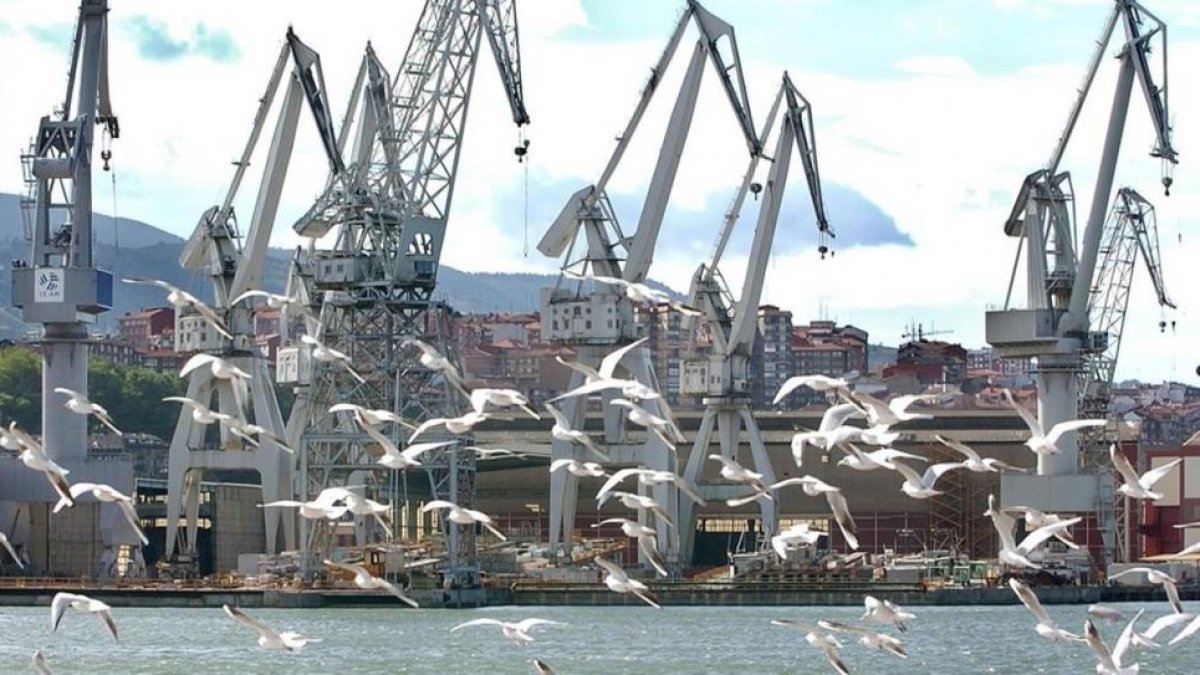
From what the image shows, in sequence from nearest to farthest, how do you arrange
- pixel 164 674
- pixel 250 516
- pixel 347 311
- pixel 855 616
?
pixel 164 674 < pixel 855 616 < pixel 347 311 < pixel 250 516

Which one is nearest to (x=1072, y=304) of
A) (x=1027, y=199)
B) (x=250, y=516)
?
(x=1027, y=199)

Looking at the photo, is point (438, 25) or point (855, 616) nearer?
point (855, 616)

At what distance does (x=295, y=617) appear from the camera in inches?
3868

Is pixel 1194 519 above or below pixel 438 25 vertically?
below

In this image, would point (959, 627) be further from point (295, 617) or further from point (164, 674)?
point (164, 674)

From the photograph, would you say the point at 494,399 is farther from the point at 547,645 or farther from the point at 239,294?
the point at 239,294

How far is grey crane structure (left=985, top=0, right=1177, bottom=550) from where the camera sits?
396 ft

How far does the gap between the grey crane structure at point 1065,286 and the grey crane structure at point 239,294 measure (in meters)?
26.5

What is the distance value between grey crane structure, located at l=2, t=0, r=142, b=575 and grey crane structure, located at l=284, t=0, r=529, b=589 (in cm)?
797

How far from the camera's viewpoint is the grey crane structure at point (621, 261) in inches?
4636

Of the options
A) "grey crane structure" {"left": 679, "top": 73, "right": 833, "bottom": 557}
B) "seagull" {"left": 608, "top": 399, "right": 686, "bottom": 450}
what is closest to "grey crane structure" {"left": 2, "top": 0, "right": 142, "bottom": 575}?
"grey crane structure" {"left": 679, "top": 73, "right": 833, "bottom": 557}

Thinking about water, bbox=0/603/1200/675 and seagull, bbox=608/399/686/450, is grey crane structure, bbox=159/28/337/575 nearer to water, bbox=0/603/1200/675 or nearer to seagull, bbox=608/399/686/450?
water, bbox=0/603/1200/675

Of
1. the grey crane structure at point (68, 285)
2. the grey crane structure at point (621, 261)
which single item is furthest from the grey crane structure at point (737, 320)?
the grey crane structure at point (68, 285)

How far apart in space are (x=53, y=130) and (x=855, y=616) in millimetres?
37833
